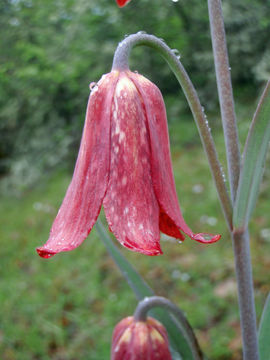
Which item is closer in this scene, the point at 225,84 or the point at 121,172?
the point at 121,172

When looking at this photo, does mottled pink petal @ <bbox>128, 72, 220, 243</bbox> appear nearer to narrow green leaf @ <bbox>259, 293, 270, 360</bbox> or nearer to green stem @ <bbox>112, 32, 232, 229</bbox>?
green stem @ <bbox>112, 32, 232, 229</bbox>

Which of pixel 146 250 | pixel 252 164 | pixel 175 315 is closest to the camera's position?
pixel 146 250

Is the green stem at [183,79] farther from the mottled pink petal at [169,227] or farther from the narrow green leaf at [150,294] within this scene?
the narrow green leaf at [150,294]

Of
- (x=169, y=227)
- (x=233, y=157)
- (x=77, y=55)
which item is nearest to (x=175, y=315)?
(x=169, y=227)

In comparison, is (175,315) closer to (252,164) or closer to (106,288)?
(252,164)

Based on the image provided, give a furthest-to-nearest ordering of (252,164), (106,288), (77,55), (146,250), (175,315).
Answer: (77,55)
(106,288)
(175,315)
(252,164)
(146,250)

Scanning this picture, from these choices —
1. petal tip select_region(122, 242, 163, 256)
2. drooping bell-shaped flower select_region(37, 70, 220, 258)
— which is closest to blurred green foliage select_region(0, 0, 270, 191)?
drooping bell-shaped flower select_region(37, 70, 220, 258)

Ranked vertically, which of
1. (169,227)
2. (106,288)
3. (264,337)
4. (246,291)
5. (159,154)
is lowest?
(106,288)
